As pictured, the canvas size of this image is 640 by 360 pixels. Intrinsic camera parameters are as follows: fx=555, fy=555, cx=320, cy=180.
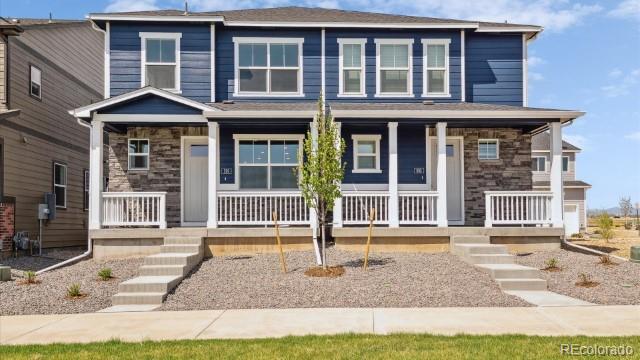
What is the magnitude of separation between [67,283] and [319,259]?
5.01 metres

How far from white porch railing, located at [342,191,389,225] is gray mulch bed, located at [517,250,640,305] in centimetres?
337

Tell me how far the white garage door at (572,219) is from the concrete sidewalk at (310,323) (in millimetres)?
23960

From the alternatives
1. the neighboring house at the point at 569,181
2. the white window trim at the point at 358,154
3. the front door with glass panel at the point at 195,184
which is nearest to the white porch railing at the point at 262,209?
the front door with glass panel at the point at 195,184

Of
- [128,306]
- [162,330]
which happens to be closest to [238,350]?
[162,330]

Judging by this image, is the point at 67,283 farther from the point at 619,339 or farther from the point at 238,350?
the point at 619,339

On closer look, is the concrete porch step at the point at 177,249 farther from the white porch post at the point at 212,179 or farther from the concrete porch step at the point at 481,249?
the concrete porch step at the point at 481,249

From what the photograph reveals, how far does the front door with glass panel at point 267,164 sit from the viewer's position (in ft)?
50.3

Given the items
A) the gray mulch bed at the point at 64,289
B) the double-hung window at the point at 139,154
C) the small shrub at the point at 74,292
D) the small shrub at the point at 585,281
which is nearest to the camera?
the gray mulch bed at the point at 64,289

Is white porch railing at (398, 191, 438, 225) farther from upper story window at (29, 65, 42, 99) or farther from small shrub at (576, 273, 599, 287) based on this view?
upper story window at (29, 65, 42, 99)

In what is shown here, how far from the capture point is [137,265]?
1214 cm

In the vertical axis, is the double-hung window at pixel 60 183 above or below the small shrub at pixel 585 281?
above

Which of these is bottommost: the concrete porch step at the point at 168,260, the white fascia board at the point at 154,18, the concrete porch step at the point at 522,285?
the concrete porch step at the point at 522,285

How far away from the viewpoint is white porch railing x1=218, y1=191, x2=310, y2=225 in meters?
13.3

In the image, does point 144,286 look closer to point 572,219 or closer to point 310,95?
point 310,95
